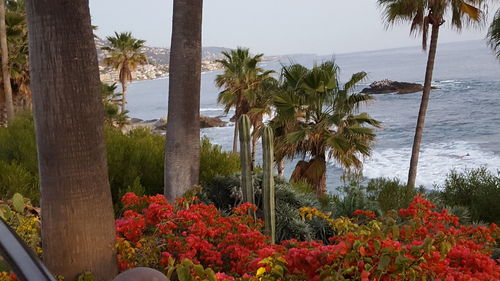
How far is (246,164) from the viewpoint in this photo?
5699mm

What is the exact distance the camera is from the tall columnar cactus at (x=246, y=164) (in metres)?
5.63

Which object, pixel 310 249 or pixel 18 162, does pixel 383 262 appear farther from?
pixel 18 162

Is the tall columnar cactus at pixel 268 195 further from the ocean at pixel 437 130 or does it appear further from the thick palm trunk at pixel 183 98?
the ocean at pixel 437 130

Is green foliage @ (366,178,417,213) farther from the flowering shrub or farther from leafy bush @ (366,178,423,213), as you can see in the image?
the flowering shrub

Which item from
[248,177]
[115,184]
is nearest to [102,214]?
[248,177]

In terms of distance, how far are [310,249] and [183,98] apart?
334 centimetres

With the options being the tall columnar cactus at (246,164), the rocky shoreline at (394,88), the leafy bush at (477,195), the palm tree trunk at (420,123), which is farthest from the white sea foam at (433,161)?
the rocky shoreline at (394,88)

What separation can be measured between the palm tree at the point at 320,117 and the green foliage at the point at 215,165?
322 cm

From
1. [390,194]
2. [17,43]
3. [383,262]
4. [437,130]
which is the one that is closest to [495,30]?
[390,194]

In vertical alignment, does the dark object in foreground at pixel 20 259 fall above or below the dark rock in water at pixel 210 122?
above

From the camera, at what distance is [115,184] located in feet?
23.4

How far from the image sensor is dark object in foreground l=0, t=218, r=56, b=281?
30.1 inches

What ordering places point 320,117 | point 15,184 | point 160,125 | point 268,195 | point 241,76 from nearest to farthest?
point 268,195
point 15,184
point 320,117
point 241,76
point 160,125

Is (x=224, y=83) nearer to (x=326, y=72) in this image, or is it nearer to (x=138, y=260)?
(x=326, y=72)
